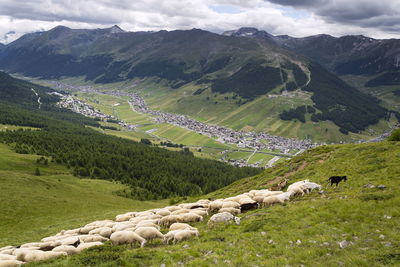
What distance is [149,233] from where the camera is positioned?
2686cm

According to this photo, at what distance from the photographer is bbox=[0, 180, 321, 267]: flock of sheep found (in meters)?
23.8

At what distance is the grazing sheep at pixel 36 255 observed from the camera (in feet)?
74.8

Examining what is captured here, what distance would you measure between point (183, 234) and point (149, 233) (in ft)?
11.8

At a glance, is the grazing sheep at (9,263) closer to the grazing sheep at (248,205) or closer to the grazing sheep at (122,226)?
the grazing sheep at (122,226)

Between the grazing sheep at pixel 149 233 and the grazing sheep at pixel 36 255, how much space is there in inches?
275

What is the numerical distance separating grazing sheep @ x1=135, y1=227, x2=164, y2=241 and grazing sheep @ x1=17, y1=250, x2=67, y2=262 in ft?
22.9

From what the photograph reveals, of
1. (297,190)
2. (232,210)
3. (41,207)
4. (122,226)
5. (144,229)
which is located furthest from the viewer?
(41,207)

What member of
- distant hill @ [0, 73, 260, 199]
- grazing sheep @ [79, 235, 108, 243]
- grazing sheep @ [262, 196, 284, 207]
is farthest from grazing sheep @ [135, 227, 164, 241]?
distant hill @ [0, 73, 260, 199]

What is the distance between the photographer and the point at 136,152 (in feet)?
620

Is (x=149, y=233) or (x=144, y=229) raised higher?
(x=144, y=229)

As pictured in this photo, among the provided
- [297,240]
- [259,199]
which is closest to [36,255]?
[297,240]

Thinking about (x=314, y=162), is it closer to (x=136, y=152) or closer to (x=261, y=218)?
(x=261, y=218)

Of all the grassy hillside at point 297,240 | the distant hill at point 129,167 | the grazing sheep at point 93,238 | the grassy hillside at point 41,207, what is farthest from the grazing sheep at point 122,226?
the distant hill at point 129,167

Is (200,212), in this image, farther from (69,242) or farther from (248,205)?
(69,242)
